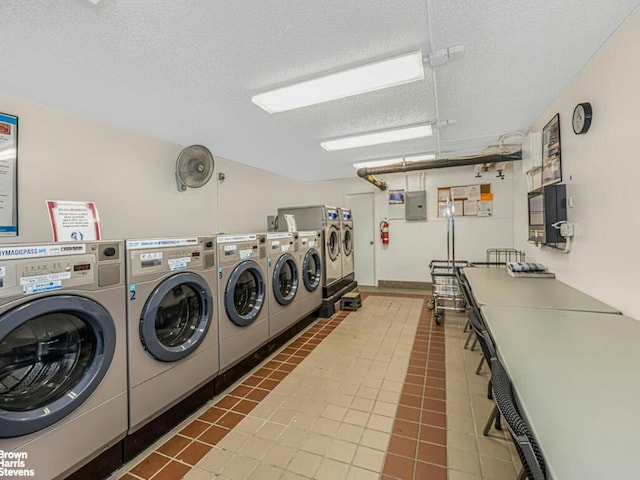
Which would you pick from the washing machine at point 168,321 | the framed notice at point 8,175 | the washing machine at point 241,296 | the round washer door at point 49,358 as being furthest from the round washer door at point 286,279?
the framed notice at point 8,175

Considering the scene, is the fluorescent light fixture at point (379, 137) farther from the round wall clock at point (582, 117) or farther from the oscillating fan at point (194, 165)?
the oscillating fan at point (194, 165)

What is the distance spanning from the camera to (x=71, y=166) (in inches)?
104

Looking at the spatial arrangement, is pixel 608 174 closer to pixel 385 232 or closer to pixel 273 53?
pixel 273 53

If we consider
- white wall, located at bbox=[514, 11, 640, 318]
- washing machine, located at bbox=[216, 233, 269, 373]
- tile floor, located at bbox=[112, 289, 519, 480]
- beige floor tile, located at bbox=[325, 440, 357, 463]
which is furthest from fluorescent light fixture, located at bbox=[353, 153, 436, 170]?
beige floor tile, located at bbox=[325, 440, 357, 463]

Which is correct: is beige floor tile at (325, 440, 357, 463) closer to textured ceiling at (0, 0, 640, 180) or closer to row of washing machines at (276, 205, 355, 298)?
textured ceiling at (0, 0, 640, 180)

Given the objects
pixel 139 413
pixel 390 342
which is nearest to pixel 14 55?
pixel 139 413

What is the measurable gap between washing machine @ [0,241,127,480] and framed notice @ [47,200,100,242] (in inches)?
15.5

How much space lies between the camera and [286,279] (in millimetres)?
3588

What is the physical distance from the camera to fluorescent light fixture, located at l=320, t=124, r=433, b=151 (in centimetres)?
344

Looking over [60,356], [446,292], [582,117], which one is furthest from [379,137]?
[60,356]

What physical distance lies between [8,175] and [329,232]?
139 inches

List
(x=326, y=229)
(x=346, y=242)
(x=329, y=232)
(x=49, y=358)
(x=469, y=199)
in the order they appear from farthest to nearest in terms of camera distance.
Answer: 1. (x=469, y=199)
2. (x=346, y=242)
3. (x=329, y=232)
4. (x=326, y=229)
5. (x=49, y=358)

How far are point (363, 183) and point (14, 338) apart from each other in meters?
5.89

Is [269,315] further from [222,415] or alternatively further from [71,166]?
[71,166]
